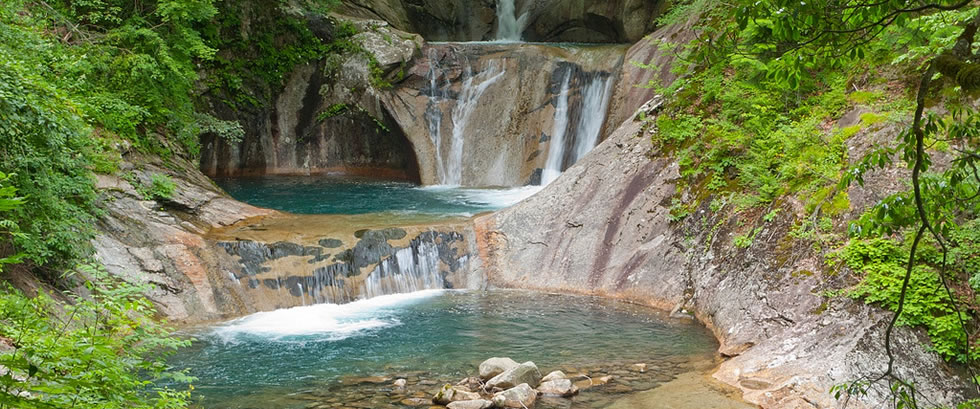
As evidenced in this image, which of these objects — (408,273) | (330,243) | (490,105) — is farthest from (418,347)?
(490,105)

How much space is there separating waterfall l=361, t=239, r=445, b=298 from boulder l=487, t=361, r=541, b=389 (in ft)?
15.8

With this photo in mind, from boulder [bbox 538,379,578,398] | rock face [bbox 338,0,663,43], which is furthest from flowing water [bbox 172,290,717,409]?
rock face [bbox 338,0,663,43]

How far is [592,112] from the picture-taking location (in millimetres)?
19125

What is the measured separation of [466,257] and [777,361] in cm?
623

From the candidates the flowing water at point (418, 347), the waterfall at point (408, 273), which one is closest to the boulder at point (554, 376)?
the flowing water at point (418, 347)

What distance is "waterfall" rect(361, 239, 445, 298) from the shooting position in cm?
1229

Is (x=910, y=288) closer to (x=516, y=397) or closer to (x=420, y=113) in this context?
(x=516, y=397)

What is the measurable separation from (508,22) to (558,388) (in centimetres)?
2002

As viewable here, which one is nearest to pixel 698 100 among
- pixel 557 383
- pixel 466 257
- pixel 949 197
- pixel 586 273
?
pixel 586 273

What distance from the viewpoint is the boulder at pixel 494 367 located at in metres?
8.05

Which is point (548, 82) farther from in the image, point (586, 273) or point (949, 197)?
point (949, 197)

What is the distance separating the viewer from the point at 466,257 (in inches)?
512

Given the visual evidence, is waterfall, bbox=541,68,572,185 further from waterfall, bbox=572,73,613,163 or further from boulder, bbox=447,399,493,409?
boulder, bbox=447,399,493,409

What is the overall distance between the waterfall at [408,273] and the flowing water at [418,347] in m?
0.31
